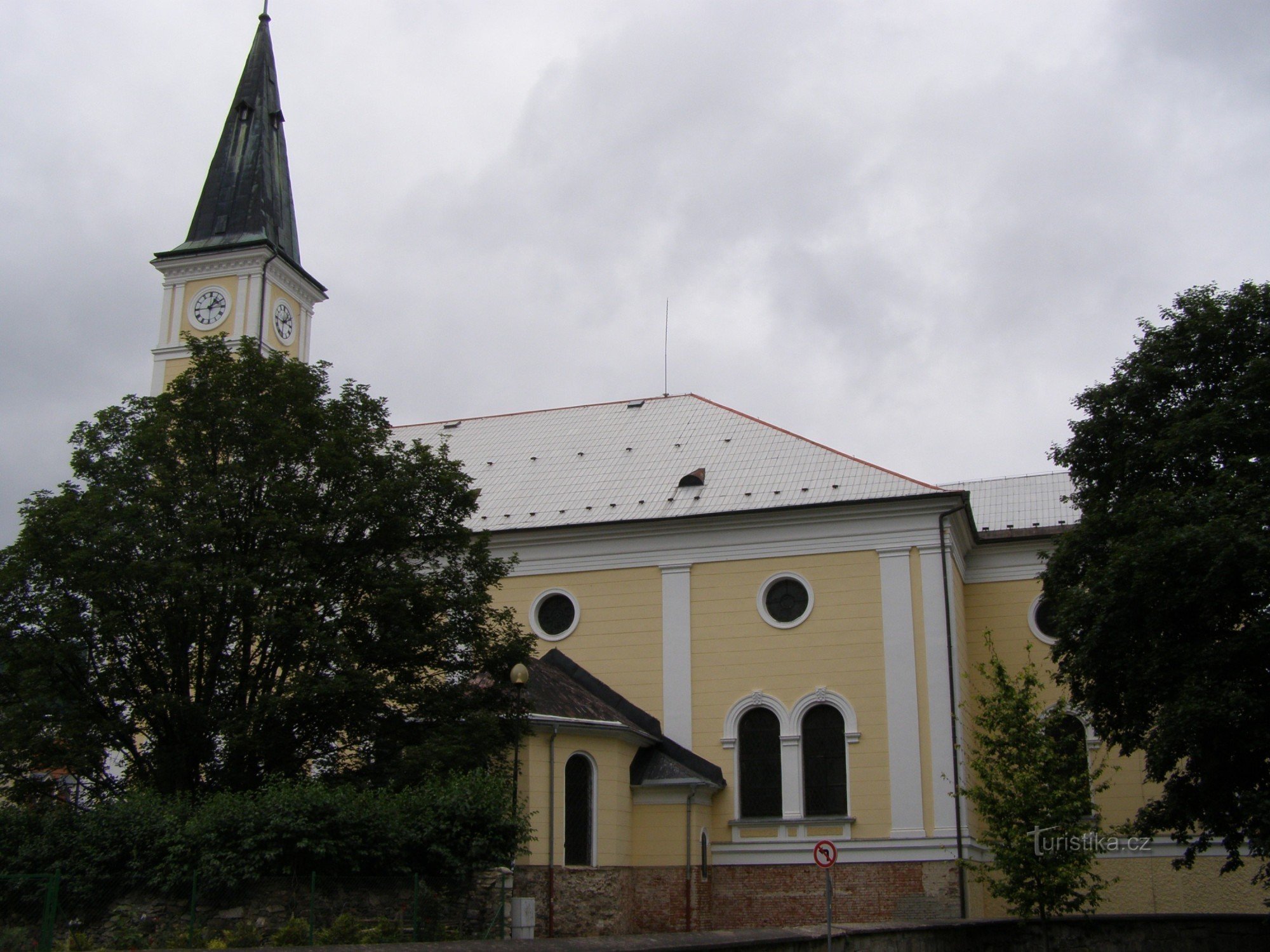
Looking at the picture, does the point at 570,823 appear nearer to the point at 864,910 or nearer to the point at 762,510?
the point at 864,910

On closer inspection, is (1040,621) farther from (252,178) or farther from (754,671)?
(252,178)

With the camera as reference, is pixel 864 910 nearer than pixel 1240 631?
No

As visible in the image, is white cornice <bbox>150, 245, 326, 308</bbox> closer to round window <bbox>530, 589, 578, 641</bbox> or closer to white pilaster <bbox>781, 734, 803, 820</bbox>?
round window <bbox>530, 589, 578, 641</bbox>

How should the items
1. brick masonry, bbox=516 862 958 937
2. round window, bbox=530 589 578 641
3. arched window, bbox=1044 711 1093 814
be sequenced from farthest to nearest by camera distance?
round window, bbox=530 589 578 641
brick masonry, bbox=516 862 958 937
arched window, bbox=1044 711 1093 814

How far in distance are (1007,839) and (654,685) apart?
9912mm

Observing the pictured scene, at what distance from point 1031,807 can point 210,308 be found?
90.5 ft

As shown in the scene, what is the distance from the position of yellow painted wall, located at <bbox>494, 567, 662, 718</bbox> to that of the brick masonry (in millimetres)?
4394

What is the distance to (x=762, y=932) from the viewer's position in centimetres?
1748

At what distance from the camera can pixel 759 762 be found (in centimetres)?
2961

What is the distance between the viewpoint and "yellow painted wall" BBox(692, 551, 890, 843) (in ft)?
94.3

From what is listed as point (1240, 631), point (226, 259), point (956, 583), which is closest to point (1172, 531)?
point (1240, 631)

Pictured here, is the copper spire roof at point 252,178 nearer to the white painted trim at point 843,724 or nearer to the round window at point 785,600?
the round window at point 785,600

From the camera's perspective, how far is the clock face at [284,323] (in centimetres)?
3841

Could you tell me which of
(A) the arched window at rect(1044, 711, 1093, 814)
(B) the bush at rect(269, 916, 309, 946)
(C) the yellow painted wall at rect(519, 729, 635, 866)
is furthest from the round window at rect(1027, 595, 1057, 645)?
(B) the bush at rect(269, 916, 309, 946)
